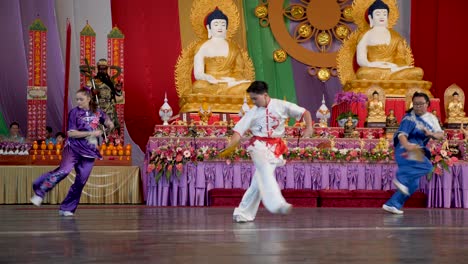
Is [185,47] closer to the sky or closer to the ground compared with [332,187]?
closer to the sky

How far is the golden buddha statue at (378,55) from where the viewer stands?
10586 mm

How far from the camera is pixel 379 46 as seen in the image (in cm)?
1112

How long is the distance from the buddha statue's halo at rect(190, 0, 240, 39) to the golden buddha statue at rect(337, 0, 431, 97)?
146 centimetres

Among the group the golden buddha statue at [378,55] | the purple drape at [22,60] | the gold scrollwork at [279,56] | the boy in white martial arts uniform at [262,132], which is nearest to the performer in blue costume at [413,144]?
the boy in white martial arts uniform at [262,132]

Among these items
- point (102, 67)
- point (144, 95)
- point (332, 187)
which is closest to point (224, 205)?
point (332, 187)

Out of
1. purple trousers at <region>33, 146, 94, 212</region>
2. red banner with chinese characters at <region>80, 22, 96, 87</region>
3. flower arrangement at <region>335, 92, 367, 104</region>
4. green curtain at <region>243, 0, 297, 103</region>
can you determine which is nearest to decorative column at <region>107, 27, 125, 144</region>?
red banner with chinese characters at <region>80, 22, 96, 87</region>

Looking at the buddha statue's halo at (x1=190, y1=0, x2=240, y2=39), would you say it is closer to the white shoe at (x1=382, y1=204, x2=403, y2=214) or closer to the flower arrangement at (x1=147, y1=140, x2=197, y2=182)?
the flower arrangement at (x1=147, y1=140, x2=197, y2=182)

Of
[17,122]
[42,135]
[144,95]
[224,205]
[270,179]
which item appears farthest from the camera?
[144,95]

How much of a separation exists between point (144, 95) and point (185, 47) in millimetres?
860

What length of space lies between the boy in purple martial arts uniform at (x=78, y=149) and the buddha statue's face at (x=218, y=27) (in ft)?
14.0

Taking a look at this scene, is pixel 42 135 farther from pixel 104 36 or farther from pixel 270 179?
pixel 270 179

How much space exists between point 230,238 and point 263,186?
120 centimetres

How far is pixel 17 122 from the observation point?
36.4ft

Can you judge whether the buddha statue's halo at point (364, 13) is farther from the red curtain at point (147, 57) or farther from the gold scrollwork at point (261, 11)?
the red curtain at point (147, 57)
